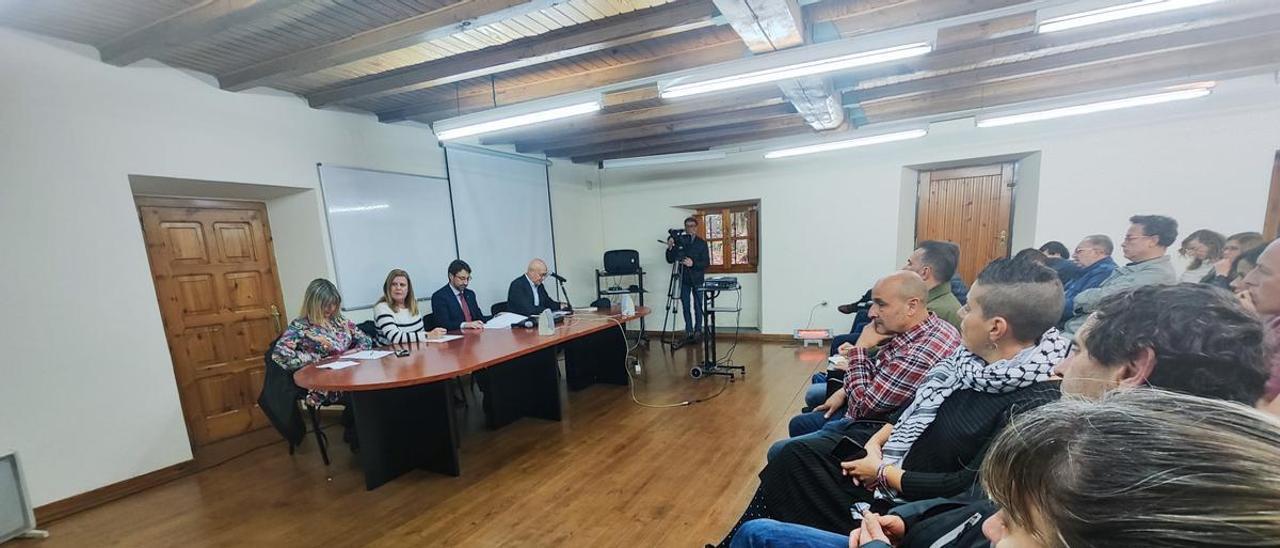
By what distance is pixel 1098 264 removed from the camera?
3002 mm

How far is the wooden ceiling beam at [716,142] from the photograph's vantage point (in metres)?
4.70

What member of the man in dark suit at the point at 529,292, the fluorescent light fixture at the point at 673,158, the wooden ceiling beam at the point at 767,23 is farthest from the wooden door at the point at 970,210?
the man in dark suit at the point at 529,292

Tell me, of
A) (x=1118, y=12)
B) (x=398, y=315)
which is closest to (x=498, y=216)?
(x=398, y=315)

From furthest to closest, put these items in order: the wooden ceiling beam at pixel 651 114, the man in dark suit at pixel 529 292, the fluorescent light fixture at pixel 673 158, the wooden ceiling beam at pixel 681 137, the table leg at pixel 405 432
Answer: the fluorescent light fixture at pixel 673 158, the wooden ceiling beam at pixel 681 137, the man in dark suit at pixel 529 292, the wooden ceiling beam at pixel 651 114, the table leg at pixel 405 432

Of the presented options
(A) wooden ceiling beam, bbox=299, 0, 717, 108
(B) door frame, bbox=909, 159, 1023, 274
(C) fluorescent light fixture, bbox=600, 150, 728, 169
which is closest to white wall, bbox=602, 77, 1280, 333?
(B) door frame, bbox=909, 159, 1023, 274

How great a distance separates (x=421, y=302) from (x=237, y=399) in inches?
59.0

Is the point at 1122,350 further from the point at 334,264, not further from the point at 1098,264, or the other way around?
the point at 334,264

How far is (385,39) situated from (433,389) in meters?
2.03

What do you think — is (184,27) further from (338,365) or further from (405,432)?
(405,432)

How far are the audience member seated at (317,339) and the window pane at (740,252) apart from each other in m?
4.66

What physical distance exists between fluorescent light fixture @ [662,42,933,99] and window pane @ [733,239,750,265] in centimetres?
375

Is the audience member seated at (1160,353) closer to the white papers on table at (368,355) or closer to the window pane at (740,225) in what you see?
the white papers on table at (368,355)

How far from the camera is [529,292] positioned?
13.9 ft

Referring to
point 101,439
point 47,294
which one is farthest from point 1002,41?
point 101,439
